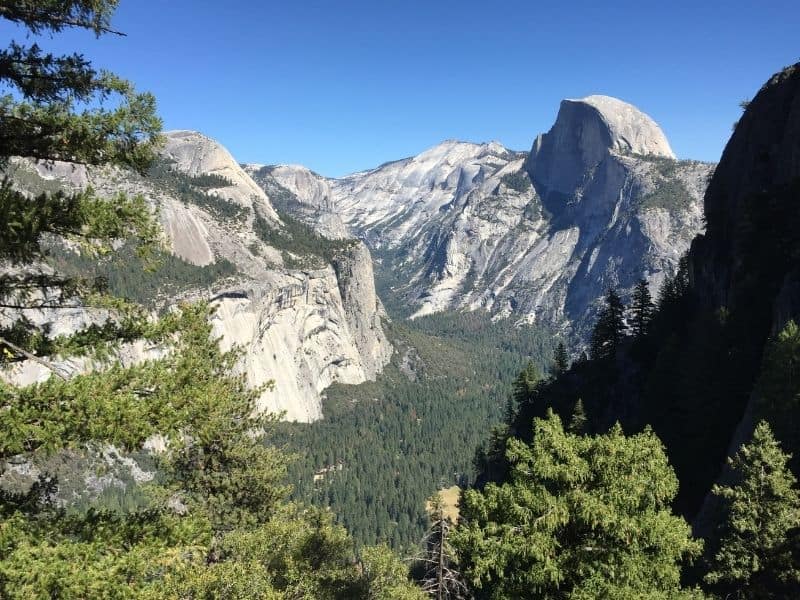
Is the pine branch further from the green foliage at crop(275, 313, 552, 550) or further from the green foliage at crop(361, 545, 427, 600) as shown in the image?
the green foliage at crop(275, 313, 552, 550)

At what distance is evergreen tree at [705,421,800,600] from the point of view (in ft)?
55.4

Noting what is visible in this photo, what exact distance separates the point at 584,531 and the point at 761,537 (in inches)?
400

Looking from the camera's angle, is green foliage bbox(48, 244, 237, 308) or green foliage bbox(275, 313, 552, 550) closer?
green foliage bbox(275, 313, 552, 550)

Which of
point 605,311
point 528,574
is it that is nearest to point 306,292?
point 605,311

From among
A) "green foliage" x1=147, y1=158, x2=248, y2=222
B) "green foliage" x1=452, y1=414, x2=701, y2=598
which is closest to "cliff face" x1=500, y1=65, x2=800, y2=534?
"green foliage" x1=452, y1=414, x2=701, y2=598

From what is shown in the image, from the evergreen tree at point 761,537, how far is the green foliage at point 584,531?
24.4 ft

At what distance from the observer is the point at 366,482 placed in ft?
431

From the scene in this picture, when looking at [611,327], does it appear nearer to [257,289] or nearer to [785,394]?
[785,394]

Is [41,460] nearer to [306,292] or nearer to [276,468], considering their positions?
[276,468]

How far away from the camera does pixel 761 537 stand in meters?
17.4

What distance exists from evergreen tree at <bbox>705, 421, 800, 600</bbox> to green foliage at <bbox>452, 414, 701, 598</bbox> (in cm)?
742

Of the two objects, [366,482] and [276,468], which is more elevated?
[276,468]

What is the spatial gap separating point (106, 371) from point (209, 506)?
1367 centimetres

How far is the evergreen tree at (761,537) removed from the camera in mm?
16891
